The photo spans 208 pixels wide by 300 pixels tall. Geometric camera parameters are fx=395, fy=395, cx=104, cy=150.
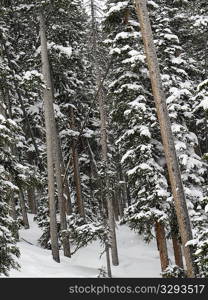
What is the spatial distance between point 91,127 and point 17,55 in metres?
8.31

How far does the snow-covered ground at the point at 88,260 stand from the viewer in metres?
14.5

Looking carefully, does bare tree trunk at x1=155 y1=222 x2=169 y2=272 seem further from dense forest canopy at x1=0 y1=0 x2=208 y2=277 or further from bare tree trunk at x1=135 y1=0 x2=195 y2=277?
bare tree trunk at x1=135 y1=0 x2=195 y2=277

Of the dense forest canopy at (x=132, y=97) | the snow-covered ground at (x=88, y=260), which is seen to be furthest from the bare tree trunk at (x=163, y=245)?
the snow-covered ground at (x=88, y=260)

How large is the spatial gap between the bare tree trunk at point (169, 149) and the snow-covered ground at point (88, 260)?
516 cm

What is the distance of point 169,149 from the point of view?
1149 centimetres

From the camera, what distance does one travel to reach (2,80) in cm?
1170

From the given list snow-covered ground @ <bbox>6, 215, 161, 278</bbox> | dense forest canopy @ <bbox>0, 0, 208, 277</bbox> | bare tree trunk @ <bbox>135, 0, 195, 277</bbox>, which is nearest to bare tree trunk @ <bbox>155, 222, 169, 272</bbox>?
dense forest canopy @ <bbox>0, 0, 208, 277</bbox>

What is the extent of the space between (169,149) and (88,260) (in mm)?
13380

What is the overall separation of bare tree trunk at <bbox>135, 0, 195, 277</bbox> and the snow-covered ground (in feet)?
16.9

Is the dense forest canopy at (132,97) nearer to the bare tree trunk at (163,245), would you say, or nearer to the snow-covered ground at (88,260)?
the bare tree trunk at (163,245)

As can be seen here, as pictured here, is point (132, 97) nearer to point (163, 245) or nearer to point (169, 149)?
point (169, 149)

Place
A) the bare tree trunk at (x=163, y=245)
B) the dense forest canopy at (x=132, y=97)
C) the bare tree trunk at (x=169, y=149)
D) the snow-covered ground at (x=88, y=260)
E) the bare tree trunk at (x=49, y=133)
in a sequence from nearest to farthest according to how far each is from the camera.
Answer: the bare tree trunk at (x=169, y=149), the snow-covered ground at (x=88, y=260), the dense forest canopy at (x=132, y=97), the bare tree trunk at (x=163, y=245), the bare tree trunk at (x=49, y=133)

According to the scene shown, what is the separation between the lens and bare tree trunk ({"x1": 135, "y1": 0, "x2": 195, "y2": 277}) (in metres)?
11.2

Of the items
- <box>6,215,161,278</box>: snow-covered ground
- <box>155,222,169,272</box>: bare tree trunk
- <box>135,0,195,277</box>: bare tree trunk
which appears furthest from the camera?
<box>155,222,169,272</box>: bare tree trunk
